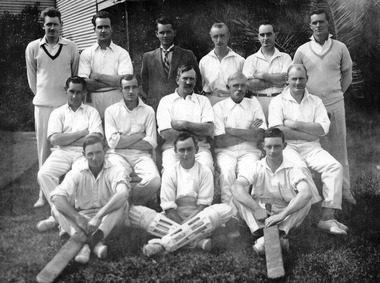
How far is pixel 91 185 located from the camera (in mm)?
4613

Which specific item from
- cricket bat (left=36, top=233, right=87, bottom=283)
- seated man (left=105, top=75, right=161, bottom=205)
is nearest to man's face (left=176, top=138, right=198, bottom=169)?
seated man (left=105, top=75, right=161, bottom=205)

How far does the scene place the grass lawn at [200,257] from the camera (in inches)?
153

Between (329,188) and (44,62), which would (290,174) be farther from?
(44,62)

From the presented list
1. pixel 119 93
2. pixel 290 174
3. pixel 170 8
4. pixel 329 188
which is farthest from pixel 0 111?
pixel 329 188

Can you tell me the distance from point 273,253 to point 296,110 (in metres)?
1.94

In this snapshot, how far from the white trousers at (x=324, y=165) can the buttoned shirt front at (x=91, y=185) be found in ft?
6.24

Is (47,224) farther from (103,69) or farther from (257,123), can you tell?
(257,123)

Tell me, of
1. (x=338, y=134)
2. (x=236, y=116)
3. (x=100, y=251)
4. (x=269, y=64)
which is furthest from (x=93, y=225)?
(x=338, y=134)

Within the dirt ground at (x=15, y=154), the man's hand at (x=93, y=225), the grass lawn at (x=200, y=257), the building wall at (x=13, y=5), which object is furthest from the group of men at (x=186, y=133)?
the building wall at (x=13, y=5)

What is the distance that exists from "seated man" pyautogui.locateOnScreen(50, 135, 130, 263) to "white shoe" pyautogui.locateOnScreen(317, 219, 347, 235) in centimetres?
201

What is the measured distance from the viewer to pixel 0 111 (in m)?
5.36

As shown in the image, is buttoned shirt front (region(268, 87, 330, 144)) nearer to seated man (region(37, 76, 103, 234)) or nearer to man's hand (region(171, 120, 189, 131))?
man's hand (region(171, 120, 189, 131))

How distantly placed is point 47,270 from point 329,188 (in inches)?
115

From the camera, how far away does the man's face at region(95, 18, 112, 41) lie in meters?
5.55
